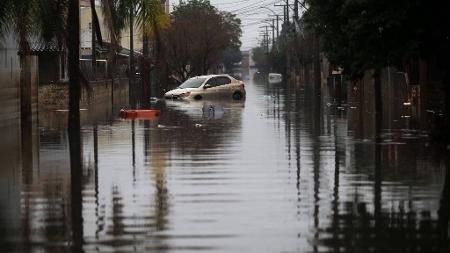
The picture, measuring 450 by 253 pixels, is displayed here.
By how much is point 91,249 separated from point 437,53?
11186mm

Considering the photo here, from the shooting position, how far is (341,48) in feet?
72.0

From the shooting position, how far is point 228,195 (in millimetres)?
12016

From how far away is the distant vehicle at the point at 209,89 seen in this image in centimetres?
5066

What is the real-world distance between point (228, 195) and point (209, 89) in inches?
1561

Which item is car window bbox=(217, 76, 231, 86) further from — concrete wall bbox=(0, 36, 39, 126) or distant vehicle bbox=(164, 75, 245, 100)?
concrete wall bbox=(0, 36, 39, 126)

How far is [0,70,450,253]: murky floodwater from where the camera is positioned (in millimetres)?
9102

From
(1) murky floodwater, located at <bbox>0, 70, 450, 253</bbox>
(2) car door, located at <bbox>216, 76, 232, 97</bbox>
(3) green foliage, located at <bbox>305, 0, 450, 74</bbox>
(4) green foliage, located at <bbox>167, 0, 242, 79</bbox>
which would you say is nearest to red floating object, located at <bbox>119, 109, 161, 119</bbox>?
(1) murky floodwater, located at <bbox>0, 70, 450, 253</bbox>

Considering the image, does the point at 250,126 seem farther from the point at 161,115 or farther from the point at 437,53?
the point at 437,53

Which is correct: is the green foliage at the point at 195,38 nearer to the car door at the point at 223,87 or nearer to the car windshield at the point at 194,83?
the car windshield at the point at 194,83

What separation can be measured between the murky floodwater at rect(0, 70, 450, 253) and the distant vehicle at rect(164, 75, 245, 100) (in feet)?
94.0

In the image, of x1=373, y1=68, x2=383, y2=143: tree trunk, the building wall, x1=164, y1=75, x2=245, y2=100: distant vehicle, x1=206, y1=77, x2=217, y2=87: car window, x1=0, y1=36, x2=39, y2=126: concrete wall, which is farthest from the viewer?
the building wall

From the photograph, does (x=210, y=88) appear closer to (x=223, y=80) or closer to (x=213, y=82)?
(x=213, y=82)

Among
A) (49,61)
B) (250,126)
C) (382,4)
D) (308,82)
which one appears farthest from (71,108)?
(308,82)

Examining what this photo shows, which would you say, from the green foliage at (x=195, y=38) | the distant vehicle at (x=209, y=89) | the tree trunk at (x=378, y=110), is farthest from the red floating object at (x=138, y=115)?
the green foliage at (x=195, y=38)
